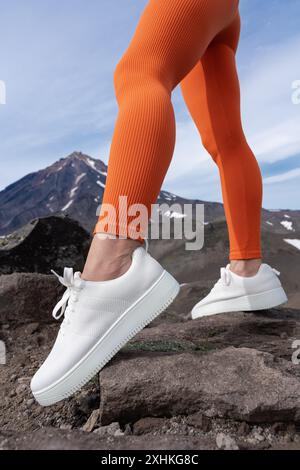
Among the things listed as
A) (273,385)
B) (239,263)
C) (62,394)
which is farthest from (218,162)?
(62,394)

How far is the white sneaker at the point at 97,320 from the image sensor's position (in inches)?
51.1

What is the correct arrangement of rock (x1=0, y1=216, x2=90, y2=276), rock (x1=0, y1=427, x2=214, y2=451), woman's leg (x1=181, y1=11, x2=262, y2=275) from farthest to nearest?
rock (x1=0, y1=216, x2=90, y2=276), woman's leg (x1=181, y1=11, x2=262, y2=275), rock (x1=0, y1=427, x2=214, y2=451)

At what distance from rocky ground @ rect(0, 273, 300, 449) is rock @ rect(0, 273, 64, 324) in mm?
391

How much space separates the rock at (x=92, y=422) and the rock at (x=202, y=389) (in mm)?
56

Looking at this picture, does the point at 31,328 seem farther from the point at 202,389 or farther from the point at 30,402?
the point at 202,389

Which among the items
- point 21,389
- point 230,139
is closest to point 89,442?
point 21,389

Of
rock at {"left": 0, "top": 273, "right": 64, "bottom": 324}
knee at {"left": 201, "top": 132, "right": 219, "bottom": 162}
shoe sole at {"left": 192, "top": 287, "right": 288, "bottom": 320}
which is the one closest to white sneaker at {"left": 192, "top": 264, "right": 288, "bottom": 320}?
shoe sole at {"left": 192, "top": 287, "right": 288, "bottom": 320}

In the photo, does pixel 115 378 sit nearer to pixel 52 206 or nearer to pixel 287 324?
pixel 287 324

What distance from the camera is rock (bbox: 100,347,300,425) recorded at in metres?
1.18

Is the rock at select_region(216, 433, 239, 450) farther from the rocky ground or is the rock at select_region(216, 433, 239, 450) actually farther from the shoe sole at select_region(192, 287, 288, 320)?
the shoe sole at select_region(192, 287, 288, 320)

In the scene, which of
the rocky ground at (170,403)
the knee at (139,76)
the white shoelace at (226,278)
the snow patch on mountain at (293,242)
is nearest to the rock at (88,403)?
the rocky ground at (170,403)

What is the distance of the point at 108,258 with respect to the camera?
1350mm

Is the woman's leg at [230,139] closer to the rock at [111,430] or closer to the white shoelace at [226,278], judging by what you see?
the white shoelace at [226,278]
